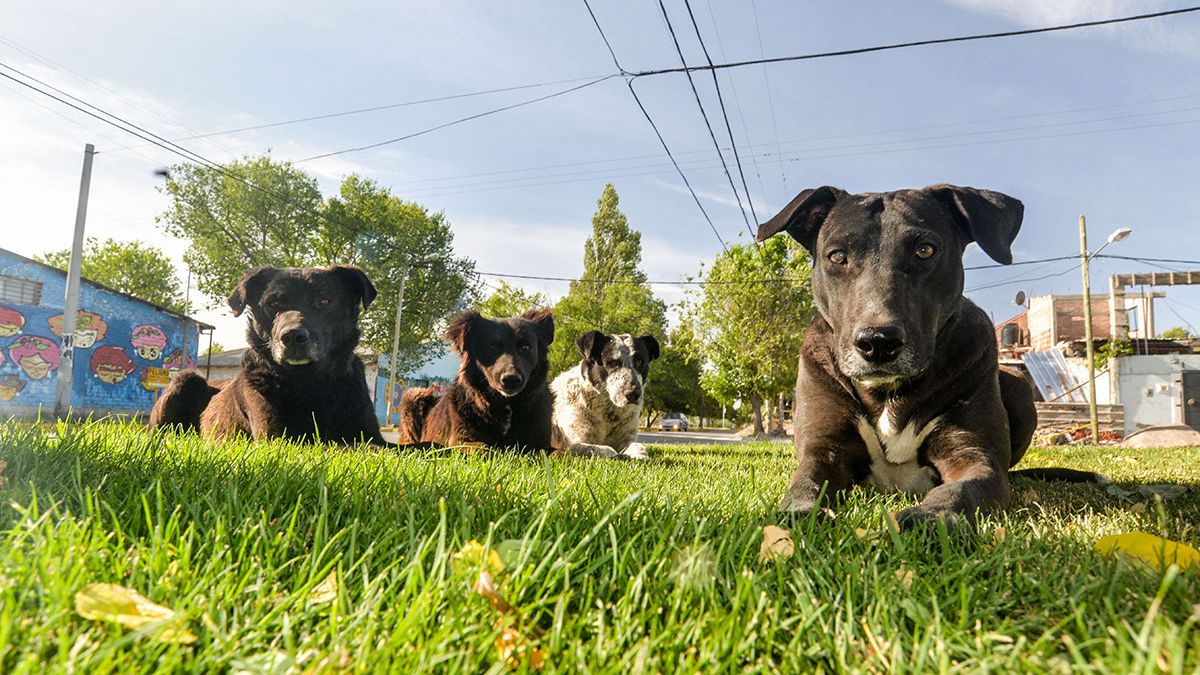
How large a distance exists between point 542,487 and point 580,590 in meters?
1.41

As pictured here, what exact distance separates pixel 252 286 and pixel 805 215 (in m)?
4.09

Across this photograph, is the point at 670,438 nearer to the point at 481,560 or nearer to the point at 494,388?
the point at 494,388

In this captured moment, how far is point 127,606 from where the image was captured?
114 centimetres

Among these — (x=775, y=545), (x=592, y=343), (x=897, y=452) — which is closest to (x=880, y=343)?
(x=897, y=452)

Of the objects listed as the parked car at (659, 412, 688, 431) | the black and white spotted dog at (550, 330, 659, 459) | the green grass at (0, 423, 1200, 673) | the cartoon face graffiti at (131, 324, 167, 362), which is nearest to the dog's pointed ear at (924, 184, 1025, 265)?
the green grass at (0, 423, 1200, 673)

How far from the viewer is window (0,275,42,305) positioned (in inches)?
884

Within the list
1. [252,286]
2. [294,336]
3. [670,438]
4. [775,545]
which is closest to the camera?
[775,545]

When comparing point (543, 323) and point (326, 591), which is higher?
point (543, 323)

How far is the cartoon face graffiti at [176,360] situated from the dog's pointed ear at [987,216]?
1244 inches

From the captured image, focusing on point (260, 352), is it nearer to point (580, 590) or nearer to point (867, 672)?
point (580, 590)

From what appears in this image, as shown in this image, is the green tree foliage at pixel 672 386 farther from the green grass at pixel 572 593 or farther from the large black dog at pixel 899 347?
the green grass at pixel 572 593

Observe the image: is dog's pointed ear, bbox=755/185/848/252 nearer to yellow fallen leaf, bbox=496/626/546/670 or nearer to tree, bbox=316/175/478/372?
yellow fallen leaf, bbox=496/626/546/670

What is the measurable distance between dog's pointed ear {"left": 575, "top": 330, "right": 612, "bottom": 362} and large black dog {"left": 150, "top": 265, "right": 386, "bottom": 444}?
335 cm

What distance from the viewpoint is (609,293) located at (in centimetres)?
4962
